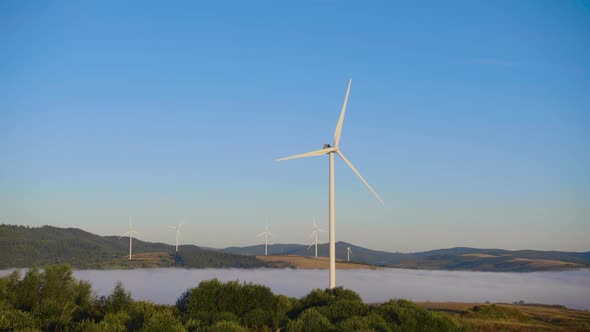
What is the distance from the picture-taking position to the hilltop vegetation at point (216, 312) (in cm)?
4072

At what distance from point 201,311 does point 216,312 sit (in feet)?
5.23

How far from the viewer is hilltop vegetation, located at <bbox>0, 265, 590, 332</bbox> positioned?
40719 mm

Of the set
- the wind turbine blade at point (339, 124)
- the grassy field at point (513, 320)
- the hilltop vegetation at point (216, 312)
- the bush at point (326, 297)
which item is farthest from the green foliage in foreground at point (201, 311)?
the wind turbine blade at point (339, 124)

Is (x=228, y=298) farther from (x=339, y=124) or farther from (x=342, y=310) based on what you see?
(x=339, y=124)

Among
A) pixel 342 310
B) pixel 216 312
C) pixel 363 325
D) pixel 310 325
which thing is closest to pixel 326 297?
pixel 342 310

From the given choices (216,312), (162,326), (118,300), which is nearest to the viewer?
(162,326)

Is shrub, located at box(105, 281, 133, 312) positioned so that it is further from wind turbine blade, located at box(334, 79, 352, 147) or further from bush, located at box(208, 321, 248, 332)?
wind turbine blade, located at box(334, 79, 352, 147)

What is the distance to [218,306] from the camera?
170 feet

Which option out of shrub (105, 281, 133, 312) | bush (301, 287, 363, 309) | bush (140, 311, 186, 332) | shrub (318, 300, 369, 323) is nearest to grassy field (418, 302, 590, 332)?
bush (301, 287, 363, 309)

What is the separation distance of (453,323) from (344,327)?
1008cm

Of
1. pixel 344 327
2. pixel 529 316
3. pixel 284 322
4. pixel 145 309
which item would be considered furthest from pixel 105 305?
pixel 529 316

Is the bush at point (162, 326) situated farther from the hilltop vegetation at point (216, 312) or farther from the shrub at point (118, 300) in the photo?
the shrub at point (118, 300)

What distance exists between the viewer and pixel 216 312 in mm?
49625

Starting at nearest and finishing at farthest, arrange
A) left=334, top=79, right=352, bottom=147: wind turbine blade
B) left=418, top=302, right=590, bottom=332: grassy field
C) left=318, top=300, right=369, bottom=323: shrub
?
left=318, top=300, right=369, bottom=323: shrub < left=418, top=302, right=590, bottom=332: grassy field < left=334, top=79, right=352, bottom=147: wind turbine blade
